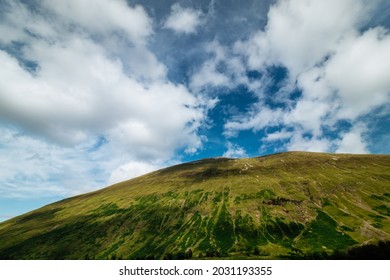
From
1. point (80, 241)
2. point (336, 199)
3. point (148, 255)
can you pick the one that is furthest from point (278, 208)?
point (80, 241)

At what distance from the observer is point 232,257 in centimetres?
13762

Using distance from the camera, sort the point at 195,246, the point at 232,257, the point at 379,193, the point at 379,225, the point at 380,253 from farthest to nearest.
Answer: the point at 379,193 → the point at 195,246 → the point at 379,225 → the point at 232,257 → the point at 380,253

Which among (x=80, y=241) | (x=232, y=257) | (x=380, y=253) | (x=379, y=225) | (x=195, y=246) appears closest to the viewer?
(x=380, y=253)

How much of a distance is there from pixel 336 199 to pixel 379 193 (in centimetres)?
2847

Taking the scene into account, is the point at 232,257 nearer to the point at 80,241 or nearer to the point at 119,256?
the point at 119,256

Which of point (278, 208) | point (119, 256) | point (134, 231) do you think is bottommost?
point (119, 256)

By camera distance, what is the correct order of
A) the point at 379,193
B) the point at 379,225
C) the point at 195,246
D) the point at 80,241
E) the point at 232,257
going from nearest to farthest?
1. the point at 232,257
2. the point at 379,225
3. the point at 195,246
4. the point at 379,193
5. the point at 80,241

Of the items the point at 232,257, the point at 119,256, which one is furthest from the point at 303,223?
the point at 119,256

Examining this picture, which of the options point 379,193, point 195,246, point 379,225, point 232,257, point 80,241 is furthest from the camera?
point 80,241

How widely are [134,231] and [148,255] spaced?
129ft

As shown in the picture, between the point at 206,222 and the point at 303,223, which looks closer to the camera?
the point at 303,223

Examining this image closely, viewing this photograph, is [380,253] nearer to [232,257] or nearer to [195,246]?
[232,257]

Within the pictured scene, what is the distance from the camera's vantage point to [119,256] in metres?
167

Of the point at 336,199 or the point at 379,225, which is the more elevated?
the point at 336,199
